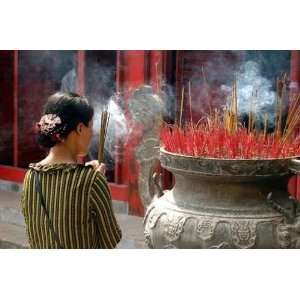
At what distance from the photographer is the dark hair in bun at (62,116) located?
5.43ft

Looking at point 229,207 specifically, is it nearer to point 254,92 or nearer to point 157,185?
point 157,185

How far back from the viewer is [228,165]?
6.41ft

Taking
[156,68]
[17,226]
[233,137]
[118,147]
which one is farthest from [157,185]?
[17,226]

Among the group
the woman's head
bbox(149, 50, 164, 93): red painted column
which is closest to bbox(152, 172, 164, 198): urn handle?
bbox(149, 50, 164, 93): red painted column

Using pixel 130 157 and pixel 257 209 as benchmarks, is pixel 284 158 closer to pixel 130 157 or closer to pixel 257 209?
pixel 257 209

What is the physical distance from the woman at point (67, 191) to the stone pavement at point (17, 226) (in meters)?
0.53

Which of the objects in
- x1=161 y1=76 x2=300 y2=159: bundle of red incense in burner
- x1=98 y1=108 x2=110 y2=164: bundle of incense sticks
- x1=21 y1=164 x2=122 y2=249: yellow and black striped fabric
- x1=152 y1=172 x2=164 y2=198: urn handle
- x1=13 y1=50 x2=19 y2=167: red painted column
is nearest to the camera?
x1=21 y1=164 x2=122 y2=249: yellow and black striped fabric

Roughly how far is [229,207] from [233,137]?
0.77 ft

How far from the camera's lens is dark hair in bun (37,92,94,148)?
1654 mm

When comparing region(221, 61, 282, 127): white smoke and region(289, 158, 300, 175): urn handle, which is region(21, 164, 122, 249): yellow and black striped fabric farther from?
region(221, 61, 282, 127): white smoke

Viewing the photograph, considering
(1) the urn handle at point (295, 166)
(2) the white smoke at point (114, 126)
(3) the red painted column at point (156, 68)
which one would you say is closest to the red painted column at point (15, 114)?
(2) the white smoke at point (114, 126)

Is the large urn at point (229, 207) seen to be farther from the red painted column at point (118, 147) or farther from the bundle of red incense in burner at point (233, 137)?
the red painted column at point (118, 147)

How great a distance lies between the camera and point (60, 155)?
1.66 metres

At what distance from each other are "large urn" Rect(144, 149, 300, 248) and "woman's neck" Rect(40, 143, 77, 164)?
439 mm
